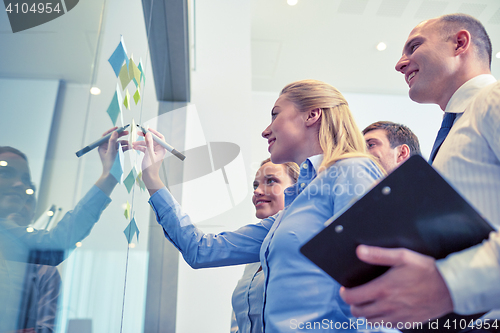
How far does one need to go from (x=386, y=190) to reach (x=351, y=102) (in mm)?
2899

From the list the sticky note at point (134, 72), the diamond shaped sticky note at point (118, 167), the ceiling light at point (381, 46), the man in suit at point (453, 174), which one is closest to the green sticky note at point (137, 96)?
the sticky note at point (134, 72)

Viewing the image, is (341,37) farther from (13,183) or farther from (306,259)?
(13,183)

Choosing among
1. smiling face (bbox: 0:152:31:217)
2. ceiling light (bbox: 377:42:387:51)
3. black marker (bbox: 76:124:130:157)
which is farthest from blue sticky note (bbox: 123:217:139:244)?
ceiling light (bbox: 377:42:387:51)

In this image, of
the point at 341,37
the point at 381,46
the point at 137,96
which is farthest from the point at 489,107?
the point at 381,46

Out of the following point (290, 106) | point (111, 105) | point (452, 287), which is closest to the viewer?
point (452, 287)

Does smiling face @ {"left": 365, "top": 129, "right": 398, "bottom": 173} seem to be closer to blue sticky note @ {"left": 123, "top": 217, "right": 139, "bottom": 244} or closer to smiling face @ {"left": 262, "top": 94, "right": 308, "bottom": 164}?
smiling face @ {"left": 262, "top": 94, "right": 308, "bottom": 164}

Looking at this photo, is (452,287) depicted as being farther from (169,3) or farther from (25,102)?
(169,3)

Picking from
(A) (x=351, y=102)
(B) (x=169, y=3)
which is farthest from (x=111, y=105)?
(A) (x=351, y=102)

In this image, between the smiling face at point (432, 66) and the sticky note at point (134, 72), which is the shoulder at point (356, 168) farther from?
the sticky note at point (134, 72)

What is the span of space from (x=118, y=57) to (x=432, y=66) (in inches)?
28.9

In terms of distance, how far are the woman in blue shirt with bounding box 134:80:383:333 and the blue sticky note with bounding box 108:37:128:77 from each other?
0.26 m

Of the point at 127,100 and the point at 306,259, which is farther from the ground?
the point at 127,100

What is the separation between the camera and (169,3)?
1.71 m

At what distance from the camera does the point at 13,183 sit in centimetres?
41
